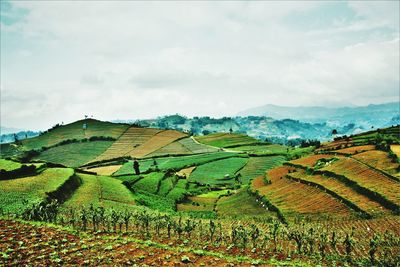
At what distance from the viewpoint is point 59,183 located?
69.4m

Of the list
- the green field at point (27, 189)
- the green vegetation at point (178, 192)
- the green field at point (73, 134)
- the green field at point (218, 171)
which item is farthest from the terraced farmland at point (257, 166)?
the green field at point (73, 134)

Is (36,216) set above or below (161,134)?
below

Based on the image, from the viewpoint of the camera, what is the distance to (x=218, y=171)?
12412cm

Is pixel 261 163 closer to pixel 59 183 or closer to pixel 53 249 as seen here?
pixel 59 183

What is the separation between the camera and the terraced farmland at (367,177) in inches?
2136

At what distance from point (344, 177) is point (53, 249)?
5077 centimetres

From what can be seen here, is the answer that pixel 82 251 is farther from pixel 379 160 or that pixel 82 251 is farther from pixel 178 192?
pixel 178 192

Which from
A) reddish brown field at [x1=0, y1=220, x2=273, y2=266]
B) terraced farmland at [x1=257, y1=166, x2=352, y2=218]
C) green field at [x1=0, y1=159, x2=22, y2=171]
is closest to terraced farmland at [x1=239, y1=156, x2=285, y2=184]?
terraced farmland at [x1=257, y1=166, x2=352, y2=218]

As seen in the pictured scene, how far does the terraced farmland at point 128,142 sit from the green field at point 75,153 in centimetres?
416

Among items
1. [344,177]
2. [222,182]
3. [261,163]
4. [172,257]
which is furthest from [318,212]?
[261,163]

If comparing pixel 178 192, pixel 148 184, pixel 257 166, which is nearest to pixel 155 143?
pixel 257 166

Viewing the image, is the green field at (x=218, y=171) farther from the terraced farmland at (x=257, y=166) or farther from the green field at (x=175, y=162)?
the green field at (x=175, y=162)

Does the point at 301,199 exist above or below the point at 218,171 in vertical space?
below

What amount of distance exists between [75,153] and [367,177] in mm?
131767
